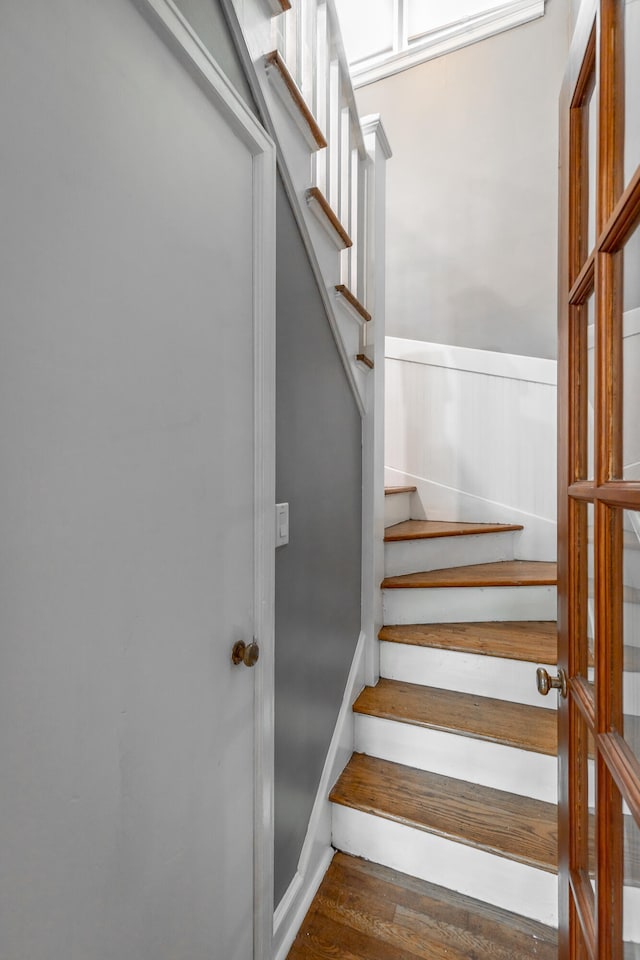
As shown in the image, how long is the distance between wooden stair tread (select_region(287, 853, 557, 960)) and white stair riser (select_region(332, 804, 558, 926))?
28mm

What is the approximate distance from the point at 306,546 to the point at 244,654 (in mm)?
396

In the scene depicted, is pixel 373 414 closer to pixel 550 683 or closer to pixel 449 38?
pixel 550 683

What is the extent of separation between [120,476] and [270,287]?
571 millimetres

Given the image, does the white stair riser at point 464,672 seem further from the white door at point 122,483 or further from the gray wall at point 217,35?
the gray wall at point 217,35

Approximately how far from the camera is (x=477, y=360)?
245 cm

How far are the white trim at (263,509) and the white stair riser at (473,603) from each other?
94 centimetres

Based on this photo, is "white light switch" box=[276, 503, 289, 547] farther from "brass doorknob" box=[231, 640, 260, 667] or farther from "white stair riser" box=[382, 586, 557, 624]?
"white stair riser" box=[382, 586, 557, 624]

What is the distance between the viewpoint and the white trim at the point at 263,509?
3.28 feet

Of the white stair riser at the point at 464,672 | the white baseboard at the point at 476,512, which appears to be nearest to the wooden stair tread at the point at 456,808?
the white stair riser at the point at 464,672

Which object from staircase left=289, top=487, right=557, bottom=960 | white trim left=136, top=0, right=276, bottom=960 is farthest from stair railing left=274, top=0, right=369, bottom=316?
staircase left=289, top=487, right=557, bottom=960

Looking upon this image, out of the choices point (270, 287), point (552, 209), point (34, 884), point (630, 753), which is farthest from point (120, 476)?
point (552, 209)

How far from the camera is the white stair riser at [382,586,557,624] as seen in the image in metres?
1.88

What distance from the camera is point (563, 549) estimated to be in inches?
36.9

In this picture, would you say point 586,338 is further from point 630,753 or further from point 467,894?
point 467,894
